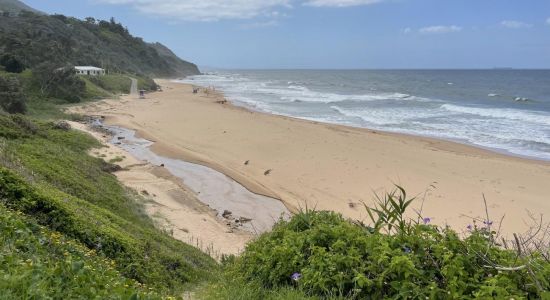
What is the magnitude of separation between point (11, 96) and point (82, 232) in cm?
1763

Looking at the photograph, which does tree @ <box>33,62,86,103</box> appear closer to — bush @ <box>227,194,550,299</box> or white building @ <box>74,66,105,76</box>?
white building @ <box>74,66,105,76</box>

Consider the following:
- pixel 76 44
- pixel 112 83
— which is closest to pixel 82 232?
pixel 112 83

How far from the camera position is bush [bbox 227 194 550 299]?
319 centimetres

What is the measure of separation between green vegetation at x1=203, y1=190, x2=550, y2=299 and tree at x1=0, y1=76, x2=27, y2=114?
1939cm

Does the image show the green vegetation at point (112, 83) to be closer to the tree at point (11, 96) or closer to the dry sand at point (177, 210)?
the tree at point (11, 96)

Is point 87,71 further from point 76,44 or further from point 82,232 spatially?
point 82,232

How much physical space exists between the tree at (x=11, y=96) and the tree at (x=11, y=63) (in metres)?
12.4

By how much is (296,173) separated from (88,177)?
730cm

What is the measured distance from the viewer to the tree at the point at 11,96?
65.9ft

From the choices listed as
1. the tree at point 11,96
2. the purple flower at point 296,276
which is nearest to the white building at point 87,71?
the tree at point 11,96

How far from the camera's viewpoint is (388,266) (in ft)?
11.5

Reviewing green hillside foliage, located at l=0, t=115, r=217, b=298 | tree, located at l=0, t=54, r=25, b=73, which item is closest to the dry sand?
green hillside foliage, located at l=0, t=115, r=217, b=298

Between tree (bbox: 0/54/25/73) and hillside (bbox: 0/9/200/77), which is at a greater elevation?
hillside (bbox: 0/9/200/77)

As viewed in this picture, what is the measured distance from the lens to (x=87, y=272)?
342 centimetres
